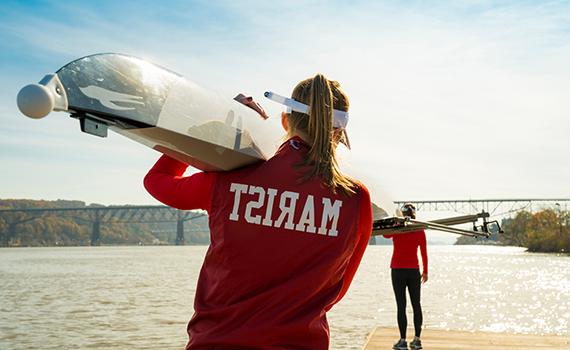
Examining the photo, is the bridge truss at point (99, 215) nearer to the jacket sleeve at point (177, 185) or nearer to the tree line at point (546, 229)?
the tree line at point (546, 229)

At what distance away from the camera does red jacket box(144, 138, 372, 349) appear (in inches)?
69.8

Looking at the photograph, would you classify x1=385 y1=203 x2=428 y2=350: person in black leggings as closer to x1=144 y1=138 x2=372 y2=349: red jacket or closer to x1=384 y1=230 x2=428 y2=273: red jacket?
x1=384 y1=230 x2=428 y2=273: red jacket

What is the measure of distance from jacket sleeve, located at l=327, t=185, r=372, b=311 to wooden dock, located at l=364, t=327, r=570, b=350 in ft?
19.0

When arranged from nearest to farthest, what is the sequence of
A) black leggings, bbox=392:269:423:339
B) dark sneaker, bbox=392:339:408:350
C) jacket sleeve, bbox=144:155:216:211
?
1. jacket sleeve, bbox=144:155:216:211
2. dark sneaker, bbox=392:339:408:350
3. black leggings, bbox=392:269:423:339

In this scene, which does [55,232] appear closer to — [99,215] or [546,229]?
[99,215]

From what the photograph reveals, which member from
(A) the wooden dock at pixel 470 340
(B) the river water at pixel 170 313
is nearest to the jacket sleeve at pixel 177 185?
(A) the wooden dock at pixel 470 340

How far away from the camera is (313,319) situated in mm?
1856

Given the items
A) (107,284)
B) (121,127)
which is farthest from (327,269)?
(107,284)

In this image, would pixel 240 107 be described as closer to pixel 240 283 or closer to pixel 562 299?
pixel 240 283

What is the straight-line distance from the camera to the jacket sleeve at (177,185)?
6.19ft

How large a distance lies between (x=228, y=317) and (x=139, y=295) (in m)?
22.9

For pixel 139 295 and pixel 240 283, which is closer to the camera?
pixel 240 283

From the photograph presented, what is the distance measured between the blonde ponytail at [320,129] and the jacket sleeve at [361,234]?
0.07m

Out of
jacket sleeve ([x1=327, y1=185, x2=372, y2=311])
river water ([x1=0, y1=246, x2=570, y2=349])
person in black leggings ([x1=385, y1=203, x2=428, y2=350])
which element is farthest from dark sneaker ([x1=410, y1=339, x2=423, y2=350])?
jacket sleeve ([x1=327, y1=185, x2=372, y2=311])
